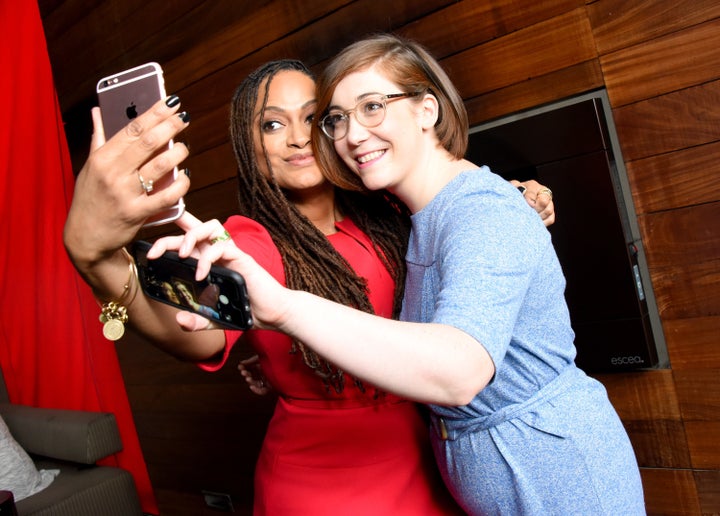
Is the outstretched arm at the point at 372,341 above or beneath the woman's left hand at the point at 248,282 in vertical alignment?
beneath

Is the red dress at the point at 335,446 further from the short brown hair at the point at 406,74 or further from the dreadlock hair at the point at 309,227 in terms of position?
the short brown hair at the point at 406,74

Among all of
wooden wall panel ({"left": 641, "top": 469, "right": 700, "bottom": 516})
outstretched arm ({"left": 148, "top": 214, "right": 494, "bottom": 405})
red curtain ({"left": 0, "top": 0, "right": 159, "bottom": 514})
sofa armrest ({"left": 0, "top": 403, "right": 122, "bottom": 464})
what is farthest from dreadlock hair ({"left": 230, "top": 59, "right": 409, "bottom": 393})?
red curtain ({"left": 0, "top": 0, "right": 159, "bottom": 514})

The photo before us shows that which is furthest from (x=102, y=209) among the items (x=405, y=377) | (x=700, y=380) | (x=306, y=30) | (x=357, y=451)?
(x=306, y=30)

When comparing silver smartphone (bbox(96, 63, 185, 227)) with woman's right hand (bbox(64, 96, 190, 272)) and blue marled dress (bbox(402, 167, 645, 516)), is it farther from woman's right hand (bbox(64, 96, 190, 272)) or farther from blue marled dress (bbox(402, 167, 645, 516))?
blue marled dress (bbox(402, 167, 645, 516))

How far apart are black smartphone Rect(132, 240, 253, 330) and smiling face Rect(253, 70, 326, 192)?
0.52 meters

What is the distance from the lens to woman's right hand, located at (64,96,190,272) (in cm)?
75

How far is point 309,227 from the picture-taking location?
1.33 m

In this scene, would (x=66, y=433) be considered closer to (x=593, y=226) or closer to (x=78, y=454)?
(x=78, y=454)

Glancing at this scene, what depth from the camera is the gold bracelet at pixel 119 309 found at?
2.95ft

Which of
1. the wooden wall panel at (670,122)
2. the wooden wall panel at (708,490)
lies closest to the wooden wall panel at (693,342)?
the wooden wall panel at (708,490)

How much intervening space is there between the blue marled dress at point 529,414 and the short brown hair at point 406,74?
0.58 feet

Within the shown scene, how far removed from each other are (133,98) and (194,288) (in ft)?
0.84

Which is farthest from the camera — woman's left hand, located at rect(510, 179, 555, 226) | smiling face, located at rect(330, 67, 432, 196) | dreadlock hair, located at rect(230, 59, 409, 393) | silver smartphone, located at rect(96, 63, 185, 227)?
woman's left hand, located at rect(510, 179, 555, 226)

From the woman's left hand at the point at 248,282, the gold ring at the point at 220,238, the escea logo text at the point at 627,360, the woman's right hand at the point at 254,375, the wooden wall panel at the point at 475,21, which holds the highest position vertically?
the wooden wall panel at the point at 475,21
